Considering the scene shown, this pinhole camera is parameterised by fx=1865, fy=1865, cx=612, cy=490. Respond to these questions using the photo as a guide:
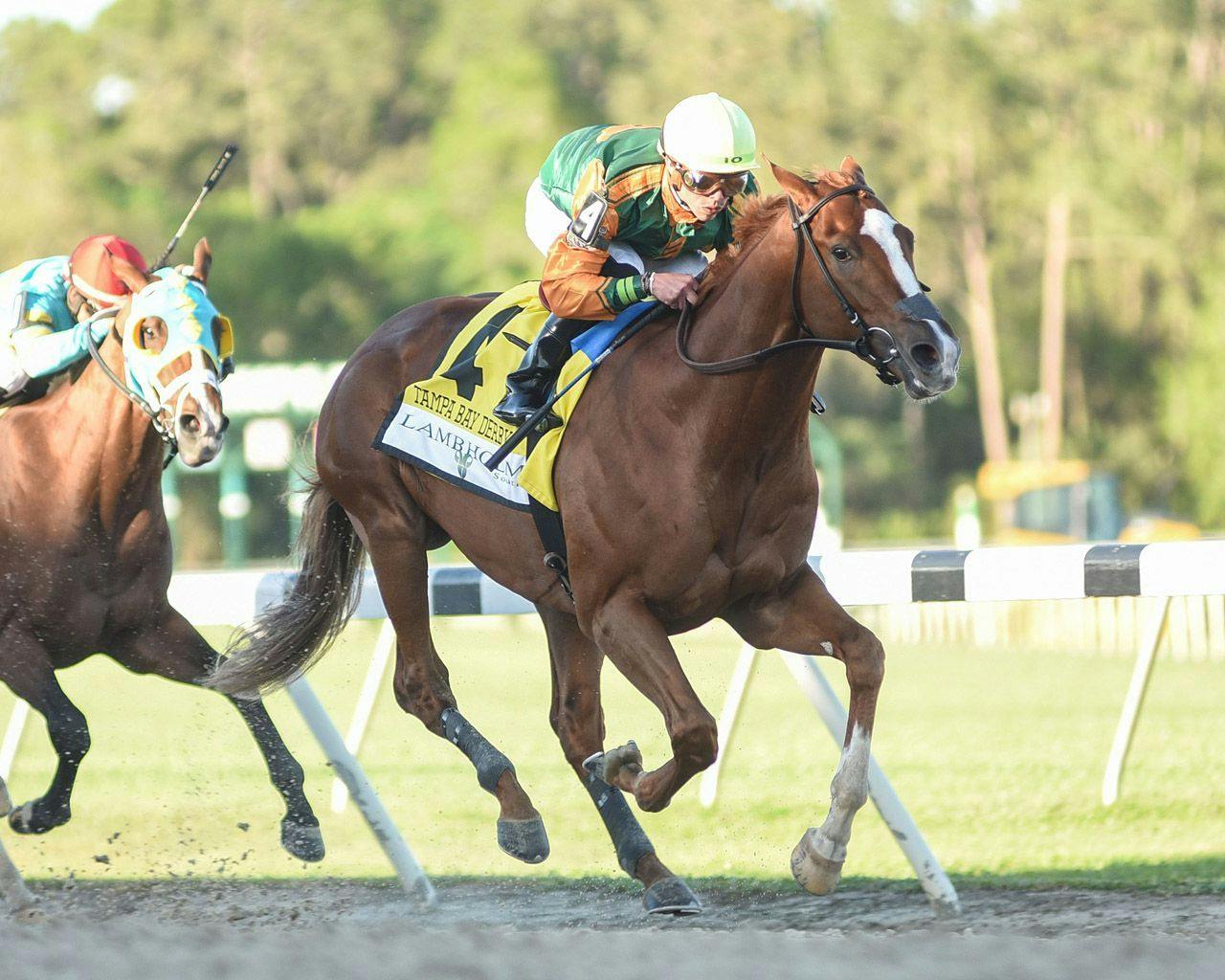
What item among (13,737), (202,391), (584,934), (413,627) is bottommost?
(13,737)

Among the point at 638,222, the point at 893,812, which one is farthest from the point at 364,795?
the point at 638,222

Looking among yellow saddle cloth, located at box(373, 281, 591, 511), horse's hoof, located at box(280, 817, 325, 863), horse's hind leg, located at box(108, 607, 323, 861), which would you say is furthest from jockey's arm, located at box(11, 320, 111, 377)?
horse's hoof, located at box(280, 817, 325, 863)

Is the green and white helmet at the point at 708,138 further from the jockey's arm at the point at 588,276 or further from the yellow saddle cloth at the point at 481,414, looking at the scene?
the yellow saddle cloth at the point at 481,414

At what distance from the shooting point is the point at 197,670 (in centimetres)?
556

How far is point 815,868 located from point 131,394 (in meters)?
2.38

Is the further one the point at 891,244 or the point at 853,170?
the point at 853,170

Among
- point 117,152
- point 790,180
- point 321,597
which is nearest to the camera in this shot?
point 790,180

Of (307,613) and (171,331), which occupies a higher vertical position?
(171,331)

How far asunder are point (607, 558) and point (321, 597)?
60.8 inches

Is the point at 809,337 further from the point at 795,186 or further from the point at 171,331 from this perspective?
the point at 171,331

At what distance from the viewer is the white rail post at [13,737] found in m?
6.52

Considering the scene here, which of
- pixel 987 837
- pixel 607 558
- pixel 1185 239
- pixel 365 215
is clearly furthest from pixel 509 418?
pixel 365 215

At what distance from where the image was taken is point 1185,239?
111ft

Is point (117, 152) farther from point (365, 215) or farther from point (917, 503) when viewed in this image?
point (917, 503)
